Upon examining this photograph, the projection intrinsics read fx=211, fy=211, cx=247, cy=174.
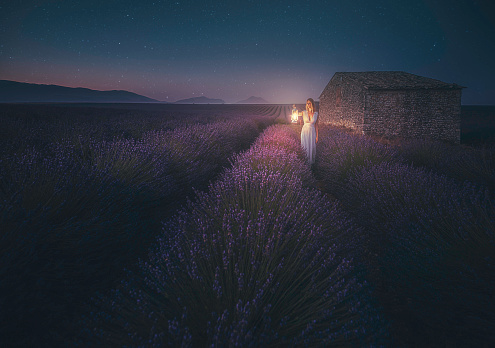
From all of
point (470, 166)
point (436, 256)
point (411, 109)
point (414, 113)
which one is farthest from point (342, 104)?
point (436, 256)

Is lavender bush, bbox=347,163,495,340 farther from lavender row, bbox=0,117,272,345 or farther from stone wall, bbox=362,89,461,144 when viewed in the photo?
stone wall, bbox=362,89,461,144

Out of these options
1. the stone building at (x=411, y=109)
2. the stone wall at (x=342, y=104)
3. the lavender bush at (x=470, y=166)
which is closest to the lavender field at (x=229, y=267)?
the lavender bush at (x=470, y=166)

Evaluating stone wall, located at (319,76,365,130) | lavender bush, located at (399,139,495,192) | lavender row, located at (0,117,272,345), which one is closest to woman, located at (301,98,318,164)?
lavender bush, located at (399,139,495,192)

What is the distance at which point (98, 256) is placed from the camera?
1.58m

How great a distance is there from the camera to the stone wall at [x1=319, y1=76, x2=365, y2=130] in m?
12.1

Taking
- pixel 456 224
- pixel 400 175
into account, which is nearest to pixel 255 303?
pixel 456 224

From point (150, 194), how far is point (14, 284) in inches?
52.4

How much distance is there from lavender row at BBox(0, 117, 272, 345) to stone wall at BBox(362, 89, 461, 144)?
1226 centimetres

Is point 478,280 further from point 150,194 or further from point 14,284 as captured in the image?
point 150,194

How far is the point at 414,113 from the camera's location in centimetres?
1139

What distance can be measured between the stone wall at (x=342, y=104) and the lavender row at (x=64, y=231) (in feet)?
40.7

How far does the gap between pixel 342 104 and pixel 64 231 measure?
15518 millimetres

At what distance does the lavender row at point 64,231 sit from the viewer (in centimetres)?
108

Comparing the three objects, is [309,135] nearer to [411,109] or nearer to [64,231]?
[64,231]
